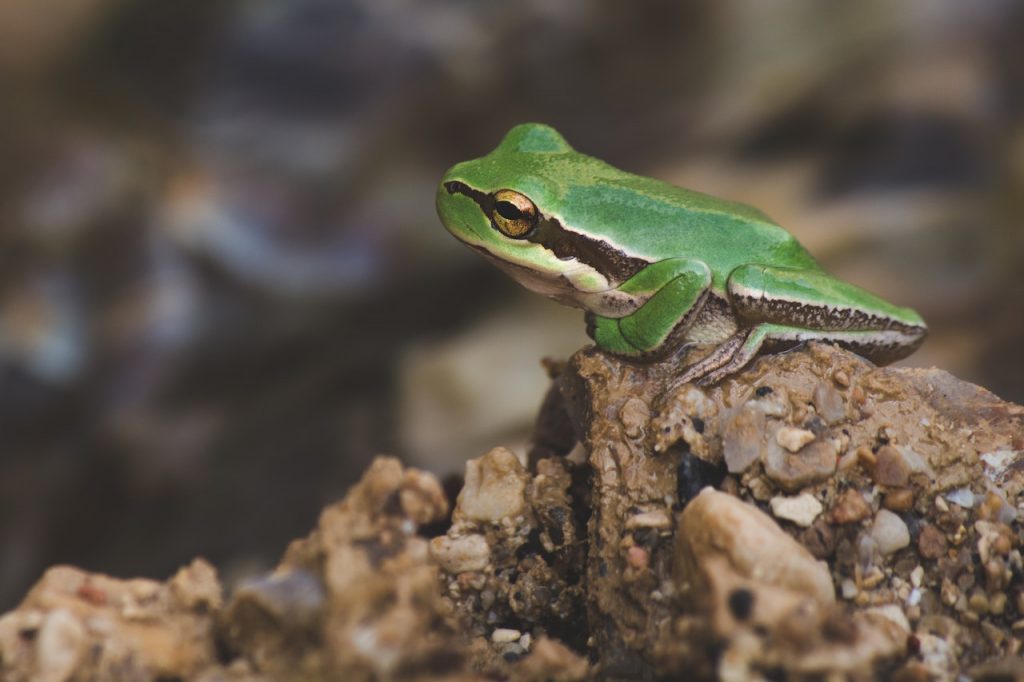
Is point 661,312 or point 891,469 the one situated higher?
point 661,312

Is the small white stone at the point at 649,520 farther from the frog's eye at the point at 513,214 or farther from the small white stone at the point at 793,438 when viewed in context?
the frog's eye at the point at 513,214

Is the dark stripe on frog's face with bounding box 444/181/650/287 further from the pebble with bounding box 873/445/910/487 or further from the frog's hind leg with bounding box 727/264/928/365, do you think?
the pebble with bounding box 873/445/910/487

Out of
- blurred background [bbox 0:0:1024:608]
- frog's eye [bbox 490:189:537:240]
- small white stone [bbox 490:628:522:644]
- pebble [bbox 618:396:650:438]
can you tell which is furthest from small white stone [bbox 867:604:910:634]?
blurred background [bbox 0:0:1024:608]

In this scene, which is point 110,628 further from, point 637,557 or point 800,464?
point 800,464

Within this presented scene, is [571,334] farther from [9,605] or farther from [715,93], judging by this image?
[9,605]

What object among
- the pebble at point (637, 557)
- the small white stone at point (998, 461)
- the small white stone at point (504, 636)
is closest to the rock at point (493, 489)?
the small white stone at point (504, 636)

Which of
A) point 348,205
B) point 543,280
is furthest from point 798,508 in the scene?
point 348,205
